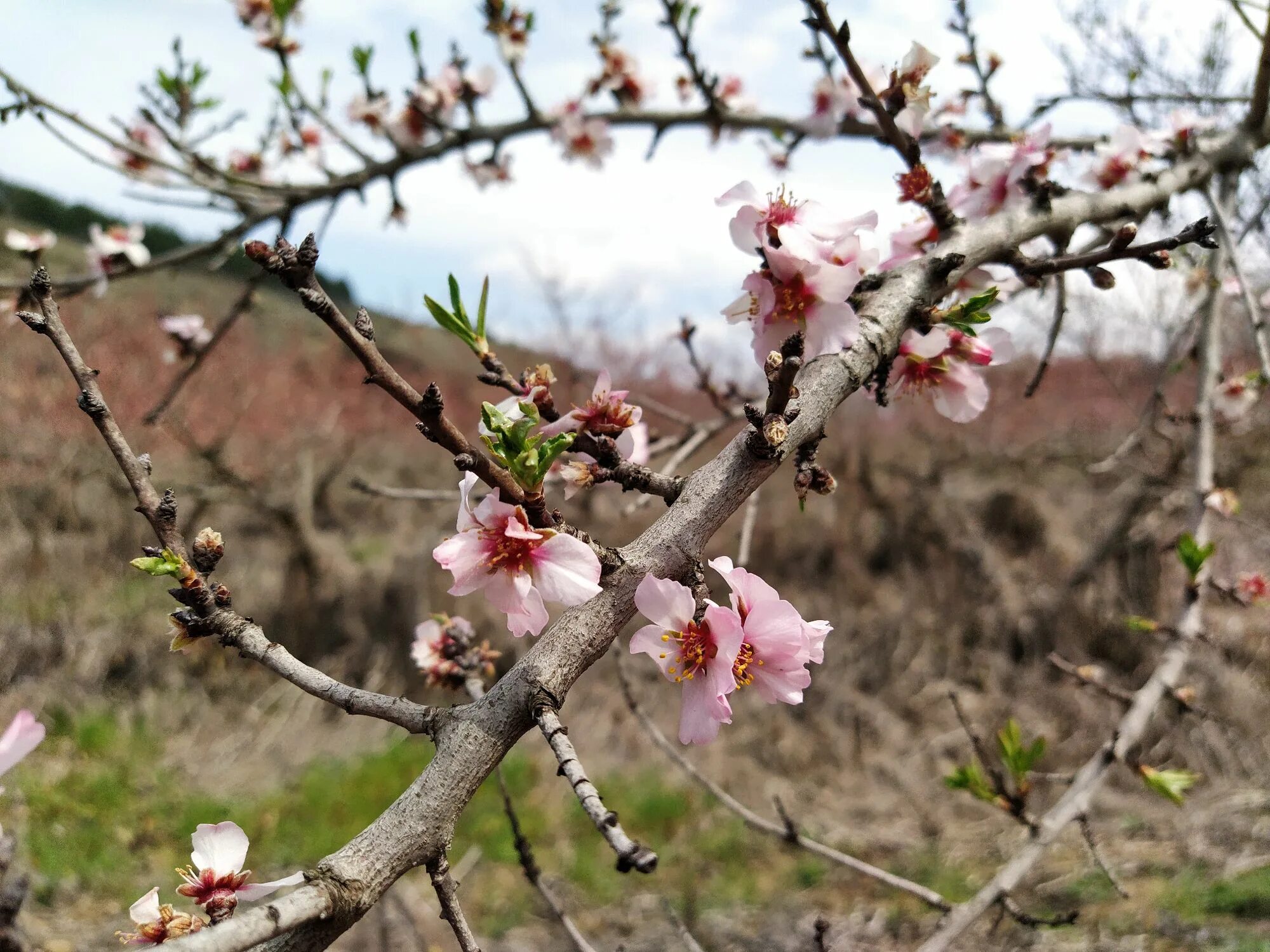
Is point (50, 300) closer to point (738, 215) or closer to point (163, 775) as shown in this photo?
point (738, 215)

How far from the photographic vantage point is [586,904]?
4.22 metres

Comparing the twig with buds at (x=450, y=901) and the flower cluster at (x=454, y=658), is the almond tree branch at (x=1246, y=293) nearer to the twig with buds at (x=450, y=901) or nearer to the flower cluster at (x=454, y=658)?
the flower cluster at (x=454, y=658)

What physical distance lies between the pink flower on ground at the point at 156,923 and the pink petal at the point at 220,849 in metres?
0.07

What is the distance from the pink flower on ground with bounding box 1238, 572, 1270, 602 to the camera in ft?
7.77

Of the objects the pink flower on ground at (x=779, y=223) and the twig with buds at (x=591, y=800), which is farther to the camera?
the pink flower on ground at (x=779, y=223)

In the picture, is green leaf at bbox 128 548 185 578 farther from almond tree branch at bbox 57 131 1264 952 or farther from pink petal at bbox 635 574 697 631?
pink petal at bbox 635 574 697 631

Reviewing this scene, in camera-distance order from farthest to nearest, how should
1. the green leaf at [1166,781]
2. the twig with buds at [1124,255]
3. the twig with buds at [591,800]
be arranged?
the green leaf at [1166,781] → the twig with buds at [1124,255] → the twig with buds at [591,800]

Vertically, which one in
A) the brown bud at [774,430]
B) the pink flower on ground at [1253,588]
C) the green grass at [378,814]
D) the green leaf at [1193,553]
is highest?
the green grass at [378,814]

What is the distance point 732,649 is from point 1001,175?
3.74 ft

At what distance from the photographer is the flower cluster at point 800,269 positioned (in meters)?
0.98

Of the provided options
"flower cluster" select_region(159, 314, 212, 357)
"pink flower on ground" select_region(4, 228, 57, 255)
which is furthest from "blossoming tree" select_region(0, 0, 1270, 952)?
"flower cluster" select_region(159, 314, 212, 357)

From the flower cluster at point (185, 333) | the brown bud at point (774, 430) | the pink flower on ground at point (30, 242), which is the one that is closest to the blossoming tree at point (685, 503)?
the brown bud at point (774, 430)

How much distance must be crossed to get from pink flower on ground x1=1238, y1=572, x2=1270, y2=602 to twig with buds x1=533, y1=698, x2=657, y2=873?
7.94ft

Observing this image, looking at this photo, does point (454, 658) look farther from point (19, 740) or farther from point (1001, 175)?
point (1001, 175)
